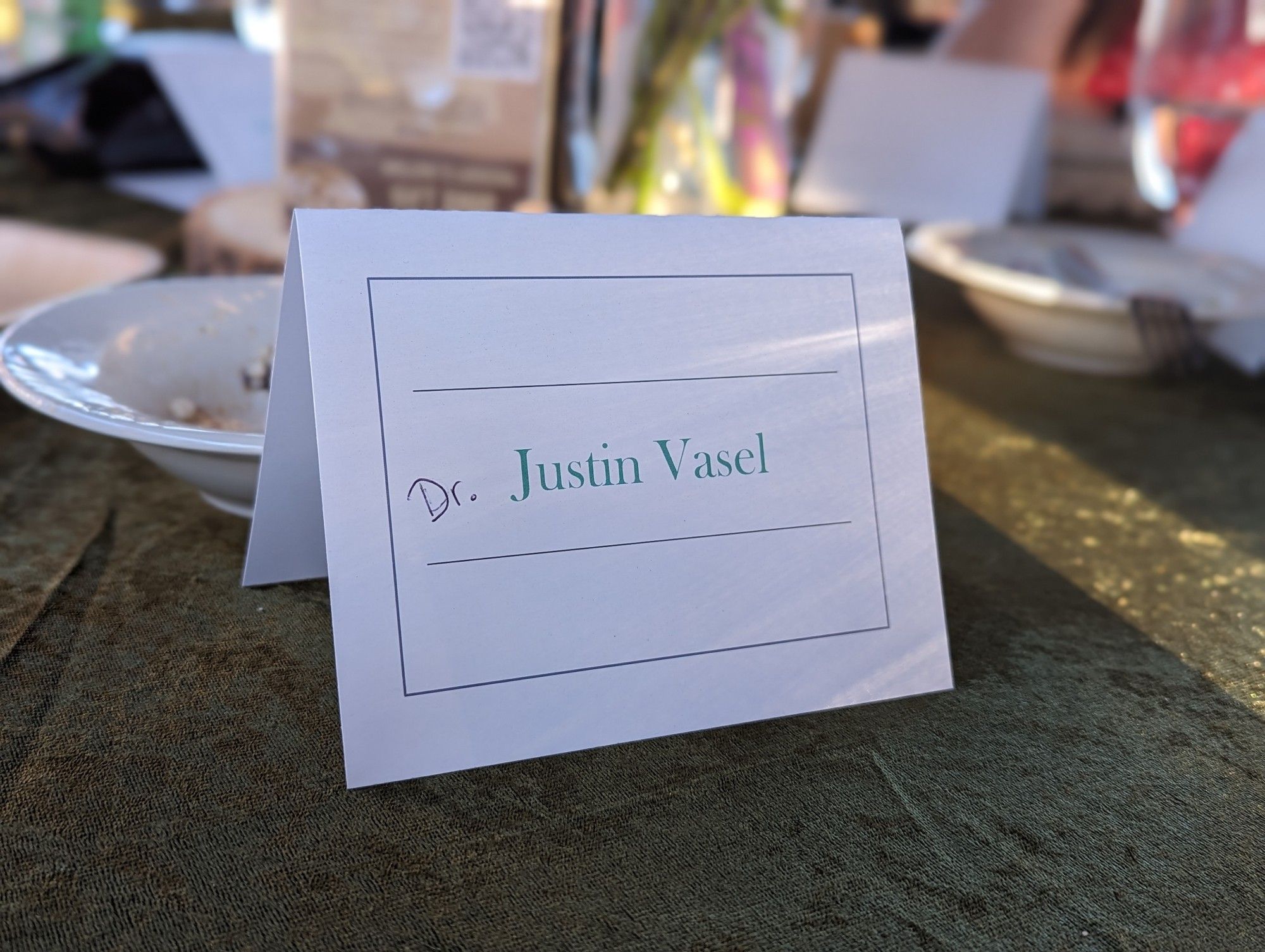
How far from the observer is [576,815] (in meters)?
0.47

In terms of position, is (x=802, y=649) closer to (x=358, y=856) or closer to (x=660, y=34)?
(x=358, y=856)

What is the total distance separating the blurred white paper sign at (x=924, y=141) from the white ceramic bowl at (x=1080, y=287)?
1.52ft

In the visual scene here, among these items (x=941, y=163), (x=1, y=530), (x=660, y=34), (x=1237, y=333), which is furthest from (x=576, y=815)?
(x=941, y=163)

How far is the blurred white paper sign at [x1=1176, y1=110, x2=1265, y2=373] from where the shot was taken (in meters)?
1.33

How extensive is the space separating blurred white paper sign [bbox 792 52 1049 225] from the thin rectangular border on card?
1310 mm

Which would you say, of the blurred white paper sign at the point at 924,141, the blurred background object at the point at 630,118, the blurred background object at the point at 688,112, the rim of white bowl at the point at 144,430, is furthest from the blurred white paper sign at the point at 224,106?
the rim of white bowl at the point at 144,430

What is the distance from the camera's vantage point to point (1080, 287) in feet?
4.06

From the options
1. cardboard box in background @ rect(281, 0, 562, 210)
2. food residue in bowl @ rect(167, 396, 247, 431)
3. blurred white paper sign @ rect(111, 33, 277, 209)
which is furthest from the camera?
blurred white paper sign @ rect(111, 33, 277, 209)

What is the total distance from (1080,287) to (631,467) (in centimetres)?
92

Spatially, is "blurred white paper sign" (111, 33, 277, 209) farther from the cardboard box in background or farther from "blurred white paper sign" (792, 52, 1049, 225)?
"blurred white paper sign" (792, 52, 1049, 225)

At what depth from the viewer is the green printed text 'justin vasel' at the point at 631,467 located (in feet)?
1.62

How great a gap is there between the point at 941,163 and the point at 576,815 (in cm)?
167

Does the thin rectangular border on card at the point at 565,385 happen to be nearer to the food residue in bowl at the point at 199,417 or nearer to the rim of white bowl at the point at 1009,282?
the food residue in bowl at the point at 199,417

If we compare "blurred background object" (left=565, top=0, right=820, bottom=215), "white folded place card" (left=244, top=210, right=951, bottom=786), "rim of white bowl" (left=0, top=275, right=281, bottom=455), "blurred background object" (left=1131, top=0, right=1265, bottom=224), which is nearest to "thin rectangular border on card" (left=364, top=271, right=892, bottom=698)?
"white folded place card" (left=244, top=210, right=951, bottom=786)
